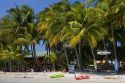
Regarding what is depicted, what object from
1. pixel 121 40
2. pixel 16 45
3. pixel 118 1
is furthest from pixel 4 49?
pixel 118 1

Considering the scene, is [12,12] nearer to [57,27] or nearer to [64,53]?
[64,53]

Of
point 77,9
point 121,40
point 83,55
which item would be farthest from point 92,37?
point 83,55

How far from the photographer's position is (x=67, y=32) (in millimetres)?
37750

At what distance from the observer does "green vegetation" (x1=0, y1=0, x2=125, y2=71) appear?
36.6 meters

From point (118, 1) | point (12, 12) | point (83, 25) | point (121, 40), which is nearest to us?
point (118, 1)

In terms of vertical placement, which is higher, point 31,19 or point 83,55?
point 31,19

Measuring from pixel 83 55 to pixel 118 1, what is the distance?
49.1ft

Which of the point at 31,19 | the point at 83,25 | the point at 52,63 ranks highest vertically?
the point at 31,19

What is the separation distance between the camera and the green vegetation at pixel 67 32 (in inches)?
1440

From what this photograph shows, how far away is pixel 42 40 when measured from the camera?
169 feet

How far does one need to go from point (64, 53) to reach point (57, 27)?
9.41m

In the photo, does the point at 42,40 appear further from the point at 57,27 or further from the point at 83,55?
the point at 57,27

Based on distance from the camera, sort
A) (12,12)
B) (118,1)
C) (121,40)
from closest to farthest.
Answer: (118,1) < (121,40) < (12,12)

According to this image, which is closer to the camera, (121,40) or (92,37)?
(92,37)
